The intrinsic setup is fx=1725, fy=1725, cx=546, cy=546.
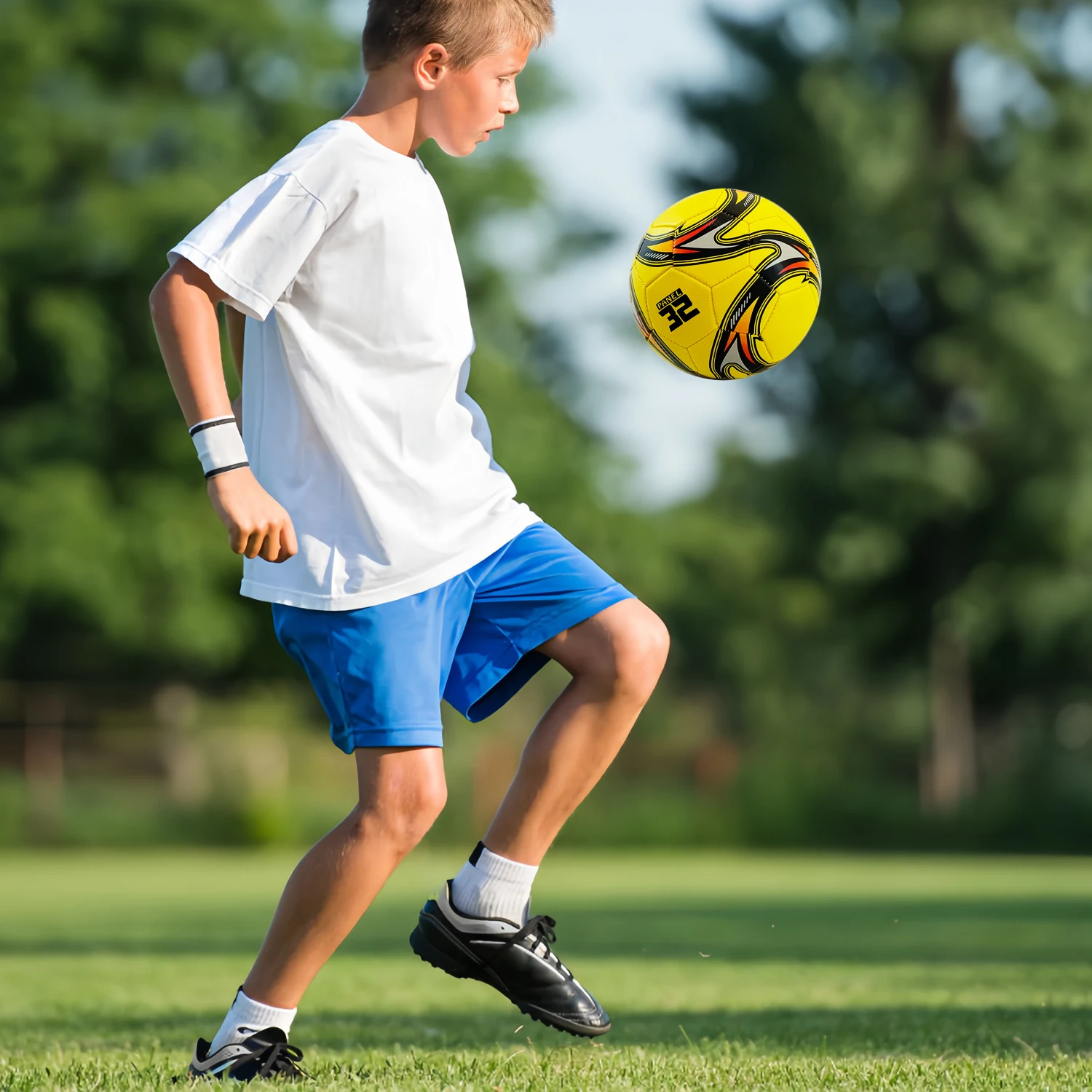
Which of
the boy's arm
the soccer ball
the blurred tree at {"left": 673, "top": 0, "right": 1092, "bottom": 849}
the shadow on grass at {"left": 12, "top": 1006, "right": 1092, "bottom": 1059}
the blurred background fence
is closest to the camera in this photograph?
the boy's arm

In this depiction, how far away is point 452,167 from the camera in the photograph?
1233 inches

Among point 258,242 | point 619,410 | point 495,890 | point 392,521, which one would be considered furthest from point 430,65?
point 619,410

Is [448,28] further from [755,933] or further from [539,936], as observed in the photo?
[755,933]

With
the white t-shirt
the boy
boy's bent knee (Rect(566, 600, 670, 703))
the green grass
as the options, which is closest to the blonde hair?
the boy

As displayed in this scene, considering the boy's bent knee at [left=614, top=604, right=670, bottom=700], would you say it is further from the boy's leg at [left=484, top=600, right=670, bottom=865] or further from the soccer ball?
the soccer ball

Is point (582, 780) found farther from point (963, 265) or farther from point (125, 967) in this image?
point (963, 265)

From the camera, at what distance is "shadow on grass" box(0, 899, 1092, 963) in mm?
8383

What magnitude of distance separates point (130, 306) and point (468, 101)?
26950mm

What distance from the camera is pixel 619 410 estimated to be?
116ft

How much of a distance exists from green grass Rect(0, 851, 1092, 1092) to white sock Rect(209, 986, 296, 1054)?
0.15 metres

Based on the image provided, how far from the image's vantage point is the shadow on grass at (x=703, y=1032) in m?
4.17

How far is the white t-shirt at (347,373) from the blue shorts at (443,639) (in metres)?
0.05

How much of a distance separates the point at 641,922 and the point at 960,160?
2424 cm

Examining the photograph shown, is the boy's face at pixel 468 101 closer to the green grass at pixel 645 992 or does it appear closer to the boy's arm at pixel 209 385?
the boy's arm at pixel 209 385
